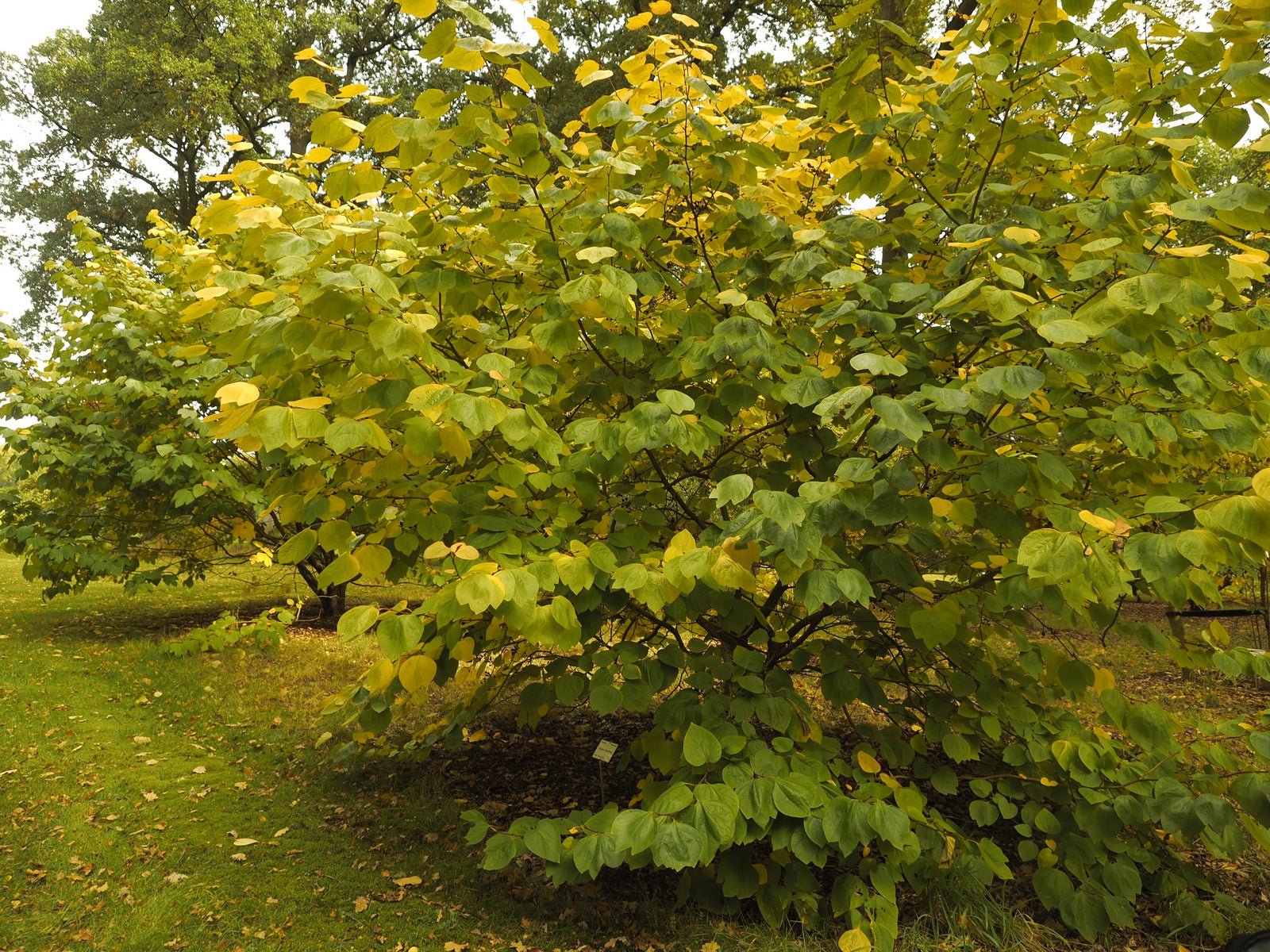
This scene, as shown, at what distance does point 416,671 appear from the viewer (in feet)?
7.46

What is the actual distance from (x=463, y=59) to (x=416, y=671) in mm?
1813

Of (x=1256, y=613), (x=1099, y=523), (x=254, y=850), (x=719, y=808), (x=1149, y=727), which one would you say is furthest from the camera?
(x=1256, y=613)

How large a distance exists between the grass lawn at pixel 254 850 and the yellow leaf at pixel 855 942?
1.31 ft

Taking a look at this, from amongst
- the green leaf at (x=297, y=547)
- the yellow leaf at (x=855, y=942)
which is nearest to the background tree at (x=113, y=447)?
the green leaf at (x=297, y=547)

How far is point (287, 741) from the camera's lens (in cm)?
506

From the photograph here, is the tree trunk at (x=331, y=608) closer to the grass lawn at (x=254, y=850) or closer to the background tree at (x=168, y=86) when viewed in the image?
the grass lawn at (x=254, y=850)

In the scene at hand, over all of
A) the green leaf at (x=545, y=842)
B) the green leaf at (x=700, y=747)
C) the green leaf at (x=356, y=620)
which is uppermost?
the green leaf at (x=356, y=620)

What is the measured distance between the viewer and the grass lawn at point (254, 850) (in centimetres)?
298

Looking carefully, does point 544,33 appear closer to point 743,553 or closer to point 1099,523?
point 743,553

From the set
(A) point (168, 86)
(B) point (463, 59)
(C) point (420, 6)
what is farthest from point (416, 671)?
(A) point (168, 86)

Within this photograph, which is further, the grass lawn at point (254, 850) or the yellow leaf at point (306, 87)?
the grass lawn at point (254, 850)

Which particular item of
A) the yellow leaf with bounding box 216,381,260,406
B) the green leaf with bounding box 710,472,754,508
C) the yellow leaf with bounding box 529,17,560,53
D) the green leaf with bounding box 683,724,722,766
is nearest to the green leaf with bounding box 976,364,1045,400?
the green leaf with bounding box 710,472,754,508

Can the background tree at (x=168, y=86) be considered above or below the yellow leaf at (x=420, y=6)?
above

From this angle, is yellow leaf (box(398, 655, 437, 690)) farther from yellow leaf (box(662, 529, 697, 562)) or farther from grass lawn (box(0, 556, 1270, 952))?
grass lawn (box(0, 556, 1270, 952))
